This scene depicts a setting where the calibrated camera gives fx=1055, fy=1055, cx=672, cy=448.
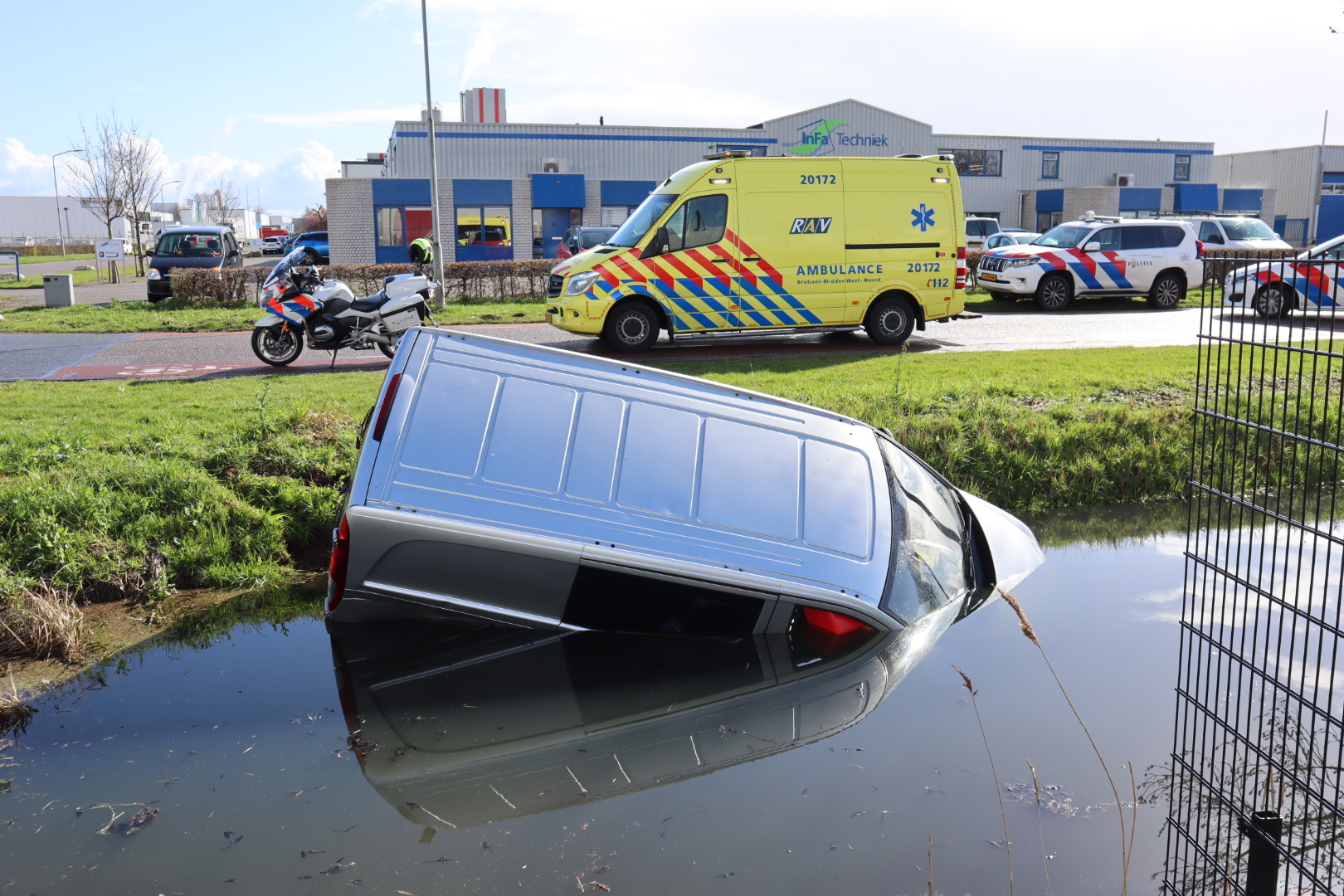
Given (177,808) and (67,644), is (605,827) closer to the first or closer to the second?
(177,808)

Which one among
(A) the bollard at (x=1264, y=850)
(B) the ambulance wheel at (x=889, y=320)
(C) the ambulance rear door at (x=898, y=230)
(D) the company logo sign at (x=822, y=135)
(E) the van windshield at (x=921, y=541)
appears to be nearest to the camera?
(A) the bollard at (x=1264, y=850)

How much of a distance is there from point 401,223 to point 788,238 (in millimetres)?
23760

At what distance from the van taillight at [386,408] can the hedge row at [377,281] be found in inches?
641

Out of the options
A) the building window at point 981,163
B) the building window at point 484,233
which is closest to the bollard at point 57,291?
the building window at point 484,233

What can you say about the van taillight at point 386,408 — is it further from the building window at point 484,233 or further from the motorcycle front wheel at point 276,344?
the building window at point 484,233

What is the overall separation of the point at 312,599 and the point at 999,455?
5.17 m

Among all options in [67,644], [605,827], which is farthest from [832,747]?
[67,644]

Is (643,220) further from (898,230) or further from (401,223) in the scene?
(401,223)

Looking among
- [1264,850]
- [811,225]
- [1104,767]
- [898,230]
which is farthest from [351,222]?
[1264,850]

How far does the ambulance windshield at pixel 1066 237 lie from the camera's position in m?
19.8

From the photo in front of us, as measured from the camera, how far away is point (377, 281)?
20953 millimetres

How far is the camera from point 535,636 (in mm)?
4875

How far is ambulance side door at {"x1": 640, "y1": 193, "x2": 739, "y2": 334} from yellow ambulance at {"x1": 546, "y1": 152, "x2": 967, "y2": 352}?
13 millimetres

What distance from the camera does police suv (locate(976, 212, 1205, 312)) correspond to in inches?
755
